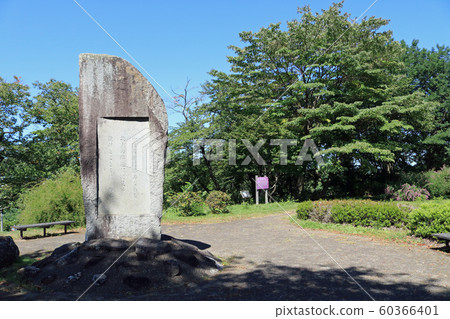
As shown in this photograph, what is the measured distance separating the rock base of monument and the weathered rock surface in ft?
2.79

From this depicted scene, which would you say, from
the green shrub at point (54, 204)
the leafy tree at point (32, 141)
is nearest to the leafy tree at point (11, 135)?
the leafy tree at point (32, 141)

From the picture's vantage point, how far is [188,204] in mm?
14938

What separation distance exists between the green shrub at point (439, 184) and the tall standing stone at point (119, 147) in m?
19.1

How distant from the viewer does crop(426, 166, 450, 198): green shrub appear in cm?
1844

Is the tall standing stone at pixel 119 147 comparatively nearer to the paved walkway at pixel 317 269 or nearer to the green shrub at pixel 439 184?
the paved walkway at pixel 317 269

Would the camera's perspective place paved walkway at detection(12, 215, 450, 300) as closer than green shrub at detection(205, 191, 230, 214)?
Yes

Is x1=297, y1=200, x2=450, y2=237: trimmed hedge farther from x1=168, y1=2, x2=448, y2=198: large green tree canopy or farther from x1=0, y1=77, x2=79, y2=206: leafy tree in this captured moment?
x1=0, y1=77, x2=79, y2=206: leafy tree

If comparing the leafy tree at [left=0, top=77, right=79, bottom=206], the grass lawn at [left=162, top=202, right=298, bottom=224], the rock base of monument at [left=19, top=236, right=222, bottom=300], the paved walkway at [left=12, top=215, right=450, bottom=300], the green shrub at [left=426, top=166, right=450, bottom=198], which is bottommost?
the grass lawn at [left=162, top=202, right=298, bottom=224]

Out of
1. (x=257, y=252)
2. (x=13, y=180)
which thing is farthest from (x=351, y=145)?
(x=13, y=180)

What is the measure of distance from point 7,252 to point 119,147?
2789 mm

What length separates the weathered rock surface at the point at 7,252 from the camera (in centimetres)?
532

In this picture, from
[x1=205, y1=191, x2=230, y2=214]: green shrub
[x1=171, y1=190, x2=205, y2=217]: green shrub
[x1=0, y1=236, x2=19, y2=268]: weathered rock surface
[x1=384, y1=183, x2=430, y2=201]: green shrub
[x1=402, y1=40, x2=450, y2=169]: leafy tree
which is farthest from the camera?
[x1=402, y1=40, x2=450, y2=169]: leafy tree

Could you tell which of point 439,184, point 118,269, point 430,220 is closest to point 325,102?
point 439,184

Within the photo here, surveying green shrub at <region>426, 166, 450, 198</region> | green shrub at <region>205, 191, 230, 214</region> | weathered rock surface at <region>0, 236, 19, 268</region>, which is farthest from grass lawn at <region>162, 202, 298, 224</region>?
green shrub at <region>426, 166, 450, 198</region>
